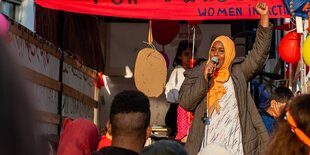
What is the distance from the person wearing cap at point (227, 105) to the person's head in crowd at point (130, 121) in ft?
5.85

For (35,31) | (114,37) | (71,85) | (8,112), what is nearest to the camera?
(8,112)

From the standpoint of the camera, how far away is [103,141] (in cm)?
401

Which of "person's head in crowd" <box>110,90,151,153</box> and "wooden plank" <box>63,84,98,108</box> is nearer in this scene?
"person's head in crowd" <box>110,90,151,153</box>

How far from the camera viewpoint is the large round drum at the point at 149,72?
23.1 ft

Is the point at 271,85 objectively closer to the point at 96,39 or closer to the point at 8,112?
the point at 96,39

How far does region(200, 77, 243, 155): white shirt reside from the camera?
16.6 feet

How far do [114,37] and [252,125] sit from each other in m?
5.85

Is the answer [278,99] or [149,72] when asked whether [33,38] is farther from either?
[278,99]

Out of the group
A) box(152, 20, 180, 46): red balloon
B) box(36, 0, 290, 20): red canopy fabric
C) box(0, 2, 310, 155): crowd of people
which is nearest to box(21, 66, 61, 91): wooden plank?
box(36, 0, 290, 20): red canopy fabric

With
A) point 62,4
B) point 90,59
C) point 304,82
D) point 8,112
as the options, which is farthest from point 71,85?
point 8,112

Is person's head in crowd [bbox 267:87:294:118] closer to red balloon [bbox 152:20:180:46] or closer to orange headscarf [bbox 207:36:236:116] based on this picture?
orange headscarf [bbox 207:36:236:116]

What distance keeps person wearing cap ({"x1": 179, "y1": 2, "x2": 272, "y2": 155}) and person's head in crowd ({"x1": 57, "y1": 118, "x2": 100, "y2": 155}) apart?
1199mm

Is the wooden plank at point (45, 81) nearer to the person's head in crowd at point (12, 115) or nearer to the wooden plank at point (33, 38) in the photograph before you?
the wooden plank at point (33, 38)

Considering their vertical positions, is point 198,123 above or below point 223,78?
below
